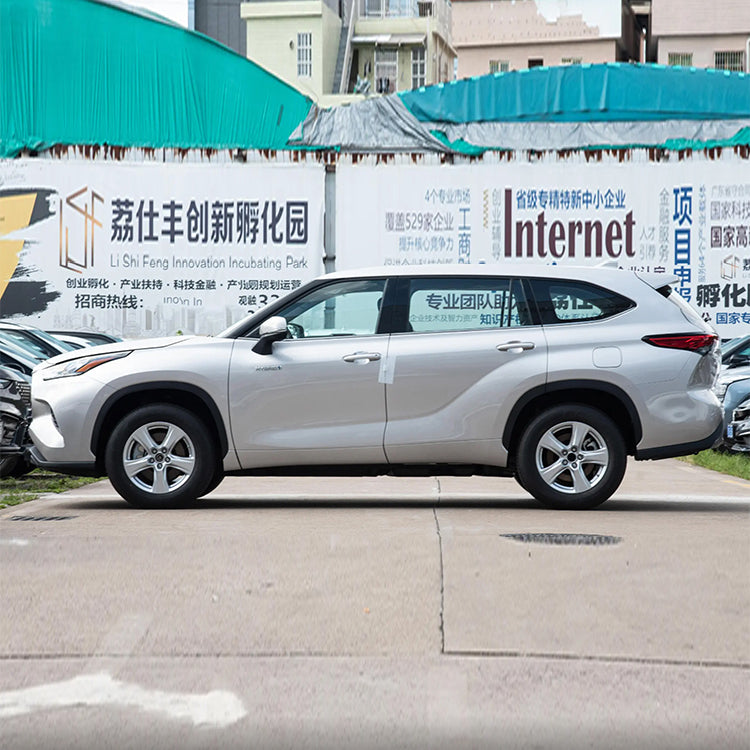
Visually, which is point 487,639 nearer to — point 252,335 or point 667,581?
point 667,581

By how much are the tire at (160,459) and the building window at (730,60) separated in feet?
160

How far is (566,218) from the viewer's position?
85.4 feet

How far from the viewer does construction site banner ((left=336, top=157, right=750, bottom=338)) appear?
1001 inches

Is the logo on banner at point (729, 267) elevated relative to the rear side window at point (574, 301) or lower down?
elevated

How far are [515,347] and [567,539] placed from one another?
6.81 ft

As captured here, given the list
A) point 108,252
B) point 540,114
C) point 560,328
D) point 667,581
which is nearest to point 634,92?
point 540,114

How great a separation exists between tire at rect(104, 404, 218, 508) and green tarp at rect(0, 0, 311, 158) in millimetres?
18157

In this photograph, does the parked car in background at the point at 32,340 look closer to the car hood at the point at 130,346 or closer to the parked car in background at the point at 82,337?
the parked car in background at the point at 82,337

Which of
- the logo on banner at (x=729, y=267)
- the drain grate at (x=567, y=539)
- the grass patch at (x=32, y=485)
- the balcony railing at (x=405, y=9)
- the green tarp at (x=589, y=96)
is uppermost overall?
the balcony railing at (x=405, y=9)

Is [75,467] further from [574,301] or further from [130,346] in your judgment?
[574,301]

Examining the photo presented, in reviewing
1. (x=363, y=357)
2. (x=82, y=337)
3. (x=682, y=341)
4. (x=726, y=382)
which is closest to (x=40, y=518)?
(x=363, y=357)

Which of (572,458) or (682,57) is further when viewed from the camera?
(682,57)

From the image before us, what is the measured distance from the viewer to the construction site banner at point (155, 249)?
26.4 m

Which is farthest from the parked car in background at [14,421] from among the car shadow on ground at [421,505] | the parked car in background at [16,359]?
the car shadow on ground at [421,505]
